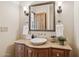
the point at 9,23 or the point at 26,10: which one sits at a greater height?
the point at 26,10

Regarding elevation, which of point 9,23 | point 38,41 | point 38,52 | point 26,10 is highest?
point 26,10

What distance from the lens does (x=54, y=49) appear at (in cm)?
132

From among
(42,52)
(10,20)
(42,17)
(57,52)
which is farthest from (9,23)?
(57,52)

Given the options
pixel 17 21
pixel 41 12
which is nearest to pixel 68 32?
pixel 41 12

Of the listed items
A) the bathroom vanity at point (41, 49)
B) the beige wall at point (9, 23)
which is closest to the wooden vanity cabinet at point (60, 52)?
the bathroom vanity at point (41, 49)

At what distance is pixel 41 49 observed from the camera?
52.4 inches

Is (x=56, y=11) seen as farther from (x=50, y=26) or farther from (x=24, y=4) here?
(x=24, y=4)

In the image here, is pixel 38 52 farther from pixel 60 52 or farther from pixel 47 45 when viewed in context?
pixel 60 52

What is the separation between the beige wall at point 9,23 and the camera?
1.37 m

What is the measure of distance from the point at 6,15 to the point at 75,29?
0.73 metres

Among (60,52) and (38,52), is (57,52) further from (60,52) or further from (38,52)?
(38,52)

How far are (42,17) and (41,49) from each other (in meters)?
0.33

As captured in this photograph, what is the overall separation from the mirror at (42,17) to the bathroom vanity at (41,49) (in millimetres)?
160

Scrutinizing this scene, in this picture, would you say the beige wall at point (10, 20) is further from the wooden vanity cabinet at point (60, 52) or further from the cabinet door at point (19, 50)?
the wooden vanity cabinet at point (60, 52)
